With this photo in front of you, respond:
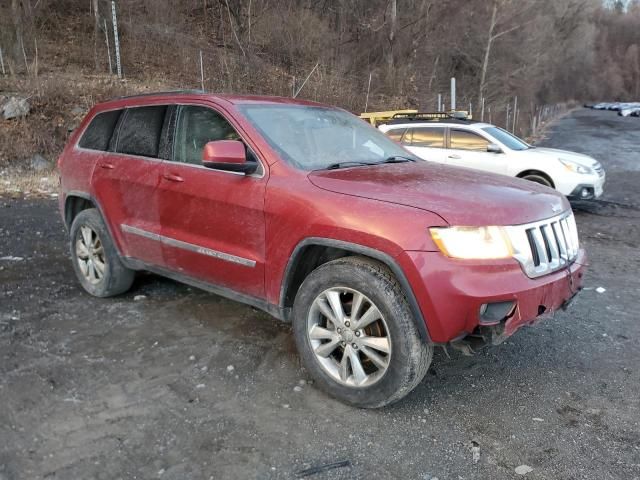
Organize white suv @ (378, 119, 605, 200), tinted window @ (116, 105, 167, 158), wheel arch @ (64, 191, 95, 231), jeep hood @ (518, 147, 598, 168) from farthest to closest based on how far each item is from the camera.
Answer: jeep hood @ (518, 147, 598, 168) → white suv @ (378, 119, 605, 200) → wheel arch @ (64, 191, 95, 231) → tinted window @ (116, 105, 167, 158)

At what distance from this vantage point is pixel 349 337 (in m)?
3.08

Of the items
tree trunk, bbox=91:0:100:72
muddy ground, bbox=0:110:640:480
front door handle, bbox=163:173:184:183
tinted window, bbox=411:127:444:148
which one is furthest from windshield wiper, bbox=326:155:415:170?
tree trunk, bbox=91:0:100:72

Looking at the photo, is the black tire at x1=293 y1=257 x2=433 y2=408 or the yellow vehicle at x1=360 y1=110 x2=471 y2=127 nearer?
the black tire at x1=293 y1=257 x2=433 y2=408

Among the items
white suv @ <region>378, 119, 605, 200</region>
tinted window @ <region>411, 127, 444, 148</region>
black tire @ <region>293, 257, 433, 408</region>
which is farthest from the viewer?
tinted window @ <region>411, 127, 444, 148</region>

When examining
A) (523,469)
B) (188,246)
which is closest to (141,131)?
(188,246)

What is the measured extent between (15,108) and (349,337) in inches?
465

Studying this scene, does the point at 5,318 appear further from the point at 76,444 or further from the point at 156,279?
the point at 76,444

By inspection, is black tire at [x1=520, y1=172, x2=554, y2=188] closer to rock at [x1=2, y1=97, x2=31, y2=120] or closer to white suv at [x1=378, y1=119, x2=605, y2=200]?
white suv at [x1=378, y1=119, x2=605, y2=200]

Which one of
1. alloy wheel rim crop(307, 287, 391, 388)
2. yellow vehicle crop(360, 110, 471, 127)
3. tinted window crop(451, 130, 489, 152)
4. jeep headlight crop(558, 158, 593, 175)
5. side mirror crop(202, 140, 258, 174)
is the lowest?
alloy wheel rim crop(307, 287, 391, 388)

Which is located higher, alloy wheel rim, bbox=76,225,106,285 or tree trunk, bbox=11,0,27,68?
tree trunk, bbox=11,0,27,68

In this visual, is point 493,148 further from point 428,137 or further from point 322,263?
point 322,263

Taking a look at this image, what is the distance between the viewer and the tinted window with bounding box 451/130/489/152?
966 centimetres

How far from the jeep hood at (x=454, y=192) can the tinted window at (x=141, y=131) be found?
5.12ft

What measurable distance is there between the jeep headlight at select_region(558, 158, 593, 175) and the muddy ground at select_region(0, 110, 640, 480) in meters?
4.68
